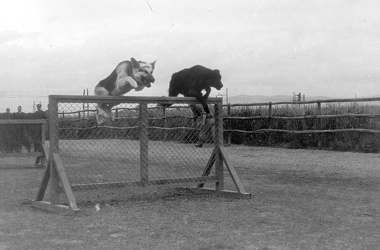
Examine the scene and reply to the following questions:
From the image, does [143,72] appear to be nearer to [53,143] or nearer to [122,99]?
[122,99]

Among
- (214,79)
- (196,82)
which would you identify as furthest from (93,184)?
(214,79)

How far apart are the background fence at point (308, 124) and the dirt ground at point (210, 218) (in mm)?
5875

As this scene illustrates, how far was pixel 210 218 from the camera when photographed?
5.73 m

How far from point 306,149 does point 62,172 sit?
1139cm

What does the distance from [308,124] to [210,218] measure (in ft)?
39.0

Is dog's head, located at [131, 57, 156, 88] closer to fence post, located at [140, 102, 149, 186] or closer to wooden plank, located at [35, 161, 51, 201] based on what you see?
fence post, located at [140, 102, 149, 186]

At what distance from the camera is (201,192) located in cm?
791

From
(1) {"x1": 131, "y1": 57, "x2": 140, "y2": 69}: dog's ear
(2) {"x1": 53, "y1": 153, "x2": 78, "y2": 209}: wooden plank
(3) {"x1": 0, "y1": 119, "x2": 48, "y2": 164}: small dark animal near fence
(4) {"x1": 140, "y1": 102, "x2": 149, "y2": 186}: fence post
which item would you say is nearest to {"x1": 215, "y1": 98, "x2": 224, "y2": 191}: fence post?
(4) {"x1": 140, "y1": 102, "x2": 149, "y2": 186}: fence post

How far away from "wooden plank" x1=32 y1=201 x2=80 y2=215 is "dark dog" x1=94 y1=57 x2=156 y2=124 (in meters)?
1.40

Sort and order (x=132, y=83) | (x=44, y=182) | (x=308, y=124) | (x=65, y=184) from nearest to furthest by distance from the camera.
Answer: (x=65, y=184) → (x=132, y=83) → (x=44, y=182) → (x=308, y=124)

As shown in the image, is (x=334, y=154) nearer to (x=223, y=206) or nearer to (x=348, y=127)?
(x=348, y=127)

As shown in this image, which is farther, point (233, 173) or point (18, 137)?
point (18, 137)

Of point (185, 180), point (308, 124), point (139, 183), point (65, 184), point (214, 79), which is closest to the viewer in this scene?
point (65, 184)

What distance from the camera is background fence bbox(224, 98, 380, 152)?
15.3 meters
